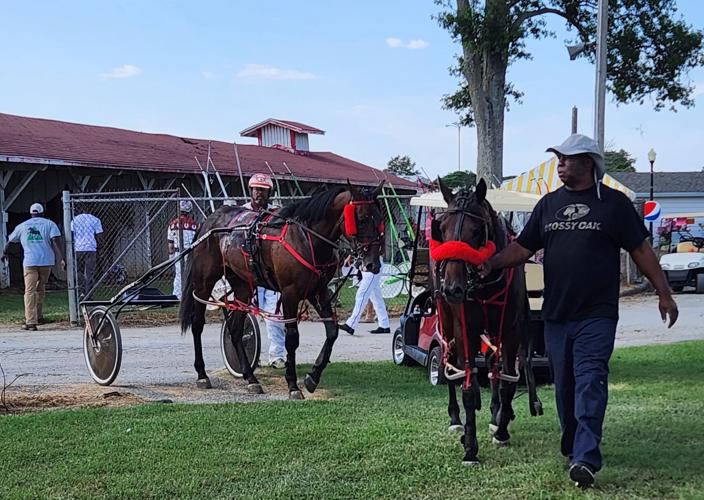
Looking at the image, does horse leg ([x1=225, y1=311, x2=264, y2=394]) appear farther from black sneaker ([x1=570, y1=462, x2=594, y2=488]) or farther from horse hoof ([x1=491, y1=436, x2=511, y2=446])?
black sneaker ([x1=570, y1=462, x2=594, y2=488])

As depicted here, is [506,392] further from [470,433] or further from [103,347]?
[103,347]

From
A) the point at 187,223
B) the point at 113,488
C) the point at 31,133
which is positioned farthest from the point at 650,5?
the point at 113,488

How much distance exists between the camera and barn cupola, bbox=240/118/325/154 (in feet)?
126

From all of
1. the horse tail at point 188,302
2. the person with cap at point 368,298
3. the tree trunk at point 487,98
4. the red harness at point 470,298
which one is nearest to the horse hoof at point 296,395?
the horse tail at point 188,302

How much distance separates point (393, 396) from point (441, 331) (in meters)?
2.48

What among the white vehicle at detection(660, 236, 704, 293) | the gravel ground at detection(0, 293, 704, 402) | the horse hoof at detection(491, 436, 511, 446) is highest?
the white vehicle at detection(660, 236, 704, 293)

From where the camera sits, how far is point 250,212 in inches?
375

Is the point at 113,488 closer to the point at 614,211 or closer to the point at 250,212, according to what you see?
the point at 614,211

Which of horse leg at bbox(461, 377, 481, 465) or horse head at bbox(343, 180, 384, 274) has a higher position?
horse head at bbox(343, 180, 384, 274)

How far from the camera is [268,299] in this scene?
1230 centimetres

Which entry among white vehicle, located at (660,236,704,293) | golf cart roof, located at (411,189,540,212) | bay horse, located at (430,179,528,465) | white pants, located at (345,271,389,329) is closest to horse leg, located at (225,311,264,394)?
golf cart roof, located at (411,189,540,212)

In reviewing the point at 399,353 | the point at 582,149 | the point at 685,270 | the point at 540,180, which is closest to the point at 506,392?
the point at 582,149

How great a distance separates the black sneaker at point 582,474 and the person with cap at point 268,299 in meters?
5.30

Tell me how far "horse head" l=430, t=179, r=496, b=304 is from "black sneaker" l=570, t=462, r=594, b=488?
4.04 feet
